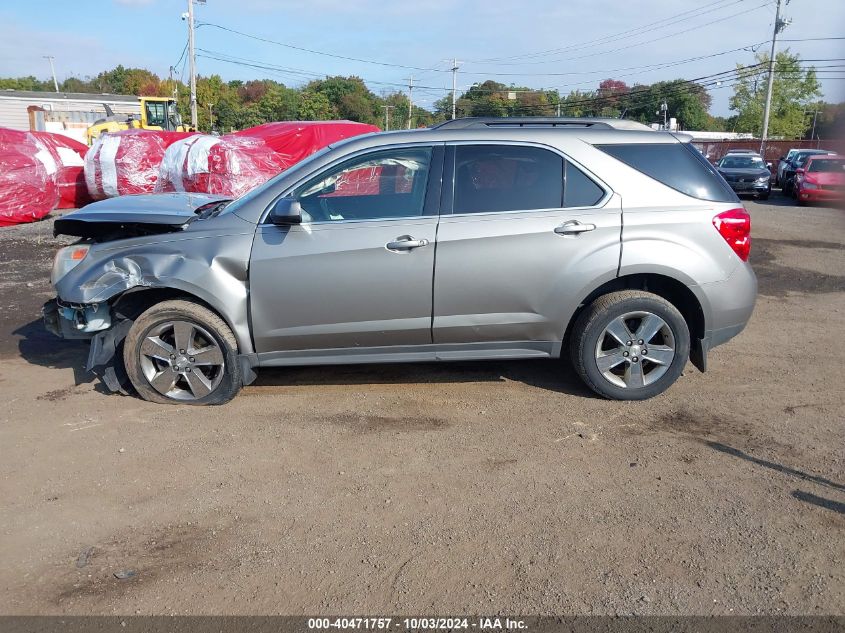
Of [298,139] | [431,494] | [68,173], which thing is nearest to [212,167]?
[298,139]

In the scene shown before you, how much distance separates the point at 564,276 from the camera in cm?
469

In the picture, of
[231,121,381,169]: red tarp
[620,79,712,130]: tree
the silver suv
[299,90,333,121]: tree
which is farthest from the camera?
[299,90,333,121]: tree

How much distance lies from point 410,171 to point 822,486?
10.6 feet

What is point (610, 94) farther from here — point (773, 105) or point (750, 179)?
point (750, 179)

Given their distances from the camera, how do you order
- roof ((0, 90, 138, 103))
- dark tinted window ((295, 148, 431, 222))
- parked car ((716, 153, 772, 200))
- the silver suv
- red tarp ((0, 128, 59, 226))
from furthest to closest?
roof ((0, 90, 138, 103)) < parked car ((716, 153, 772, 200)) < red tarp ((0, 128, 59, 226)) < dark tinted window ((295, 148, 431, 222)) < the silver suv

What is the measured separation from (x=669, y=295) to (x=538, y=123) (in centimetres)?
162

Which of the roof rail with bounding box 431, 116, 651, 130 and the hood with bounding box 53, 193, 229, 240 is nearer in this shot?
the hood with bounding box 53, 193, 229, 240

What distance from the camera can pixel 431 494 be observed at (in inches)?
147

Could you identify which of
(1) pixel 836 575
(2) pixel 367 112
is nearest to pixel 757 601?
(1) pixel 836 575

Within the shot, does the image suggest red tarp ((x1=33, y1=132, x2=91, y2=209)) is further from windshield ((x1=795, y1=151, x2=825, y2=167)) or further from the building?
the building

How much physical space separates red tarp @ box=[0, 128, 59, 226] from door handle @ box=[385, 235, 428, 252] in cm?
1277

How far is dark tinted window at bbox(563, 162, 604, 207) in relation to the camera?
4762 millimetres

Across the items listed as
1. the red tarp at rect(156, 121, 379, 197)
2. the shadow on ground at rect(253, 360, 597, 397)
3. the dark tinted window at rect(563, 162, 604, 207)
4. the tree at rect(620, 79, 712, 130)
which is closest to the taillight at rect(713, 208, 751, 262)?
the dark tinted window at rect(563, 162, 604, 207)

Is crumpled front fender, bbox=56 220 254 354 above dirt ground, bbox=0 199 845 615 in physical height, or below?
above
